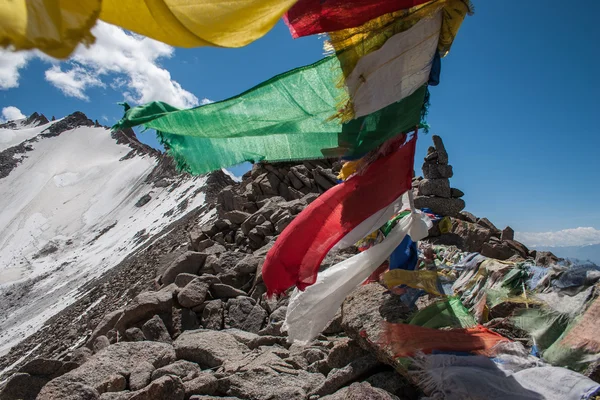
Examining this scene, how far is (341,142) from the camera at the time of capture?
344cm

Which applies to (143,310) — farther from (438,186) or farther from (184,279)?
(438,186)

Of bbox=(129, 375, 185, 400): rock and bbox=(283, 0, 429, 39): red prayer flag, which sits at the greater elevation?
bbox=(283, 0, 429, 39): red prayer flag

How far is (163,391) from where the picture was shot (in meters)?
3.63

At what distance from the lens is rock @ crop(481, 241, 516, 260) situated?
10.2 m

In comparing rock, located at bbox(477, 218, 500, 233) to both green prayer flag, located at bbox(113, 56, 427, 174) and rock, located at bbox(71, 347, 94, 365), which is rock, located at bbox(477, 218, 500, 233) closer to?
green prayer flag, located at bbox(113, 56, 427, 174)

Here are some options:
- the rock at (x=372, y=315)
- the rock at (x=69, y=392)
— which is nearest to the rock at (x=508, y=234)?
the rock at (x=372, y=315)

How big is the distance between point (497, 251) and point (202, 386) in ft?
28.6

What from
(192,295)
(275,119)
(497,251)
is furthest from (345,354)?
(497,251)

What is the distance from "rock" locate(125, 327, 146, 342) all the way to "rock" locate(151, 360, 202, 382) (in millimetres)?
2114

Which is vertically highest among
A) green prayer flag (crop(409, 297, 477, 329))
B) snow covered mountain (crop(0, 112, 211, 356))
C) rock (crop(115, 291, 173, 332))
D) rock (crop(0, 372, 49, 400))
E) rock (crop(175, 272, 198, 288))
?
snow covered mountain (crop(0, 112, 211, 356))

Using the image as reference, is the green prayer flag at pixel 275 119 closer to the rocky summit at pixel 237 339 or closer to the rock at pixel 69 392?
the rocky summit at pixel 237 339

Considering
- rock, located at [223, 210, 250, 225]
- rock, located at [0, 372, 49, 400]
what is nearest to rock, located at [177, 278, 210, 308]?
rock, located at [0, 372, 49, 400]

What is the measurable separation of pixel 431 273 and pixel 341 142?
1844 mm

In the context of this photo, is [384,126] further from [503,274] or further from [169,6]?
[503,274]
